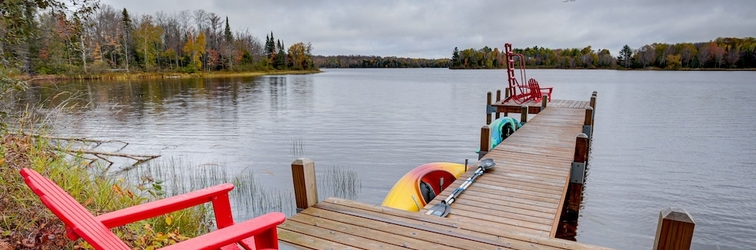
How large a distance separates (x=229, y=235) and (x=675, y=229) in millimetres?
2451

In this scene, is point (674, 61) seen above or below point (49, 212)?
above

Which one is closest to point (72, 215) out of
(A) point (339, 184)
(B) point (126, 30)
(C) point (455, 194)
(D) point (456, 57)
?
(C) point (455, 194)

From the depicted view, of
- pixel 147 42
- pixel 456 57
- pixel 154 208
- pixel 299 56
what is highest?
pixel 456 57

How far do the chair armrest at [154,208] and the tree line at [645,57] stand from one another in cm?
8926

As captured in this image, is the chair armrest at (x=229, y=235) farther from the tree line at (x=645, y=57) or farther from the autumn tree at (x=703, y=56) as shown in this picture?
the autumn tree at (x=703, y=56)

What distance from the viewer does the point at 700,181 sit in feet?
29.1

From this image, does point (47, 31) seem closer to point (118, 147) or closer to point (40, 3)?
point (40, 3)

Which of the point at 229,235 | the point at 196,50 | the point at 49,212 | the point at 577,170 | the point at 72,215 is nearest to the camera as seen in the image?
the point at 72,215

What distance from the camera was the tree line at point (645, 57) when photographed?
8919 cm

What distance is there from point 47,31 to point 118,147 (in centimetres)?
592

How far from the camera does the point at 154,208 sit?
2.30m

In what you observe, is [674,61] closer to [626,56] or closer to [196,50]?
[626,56]

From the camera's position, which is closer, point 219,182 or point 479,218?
point 479,218

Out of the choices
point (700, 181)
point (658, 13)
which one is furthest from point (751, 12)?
point (700, 181)
